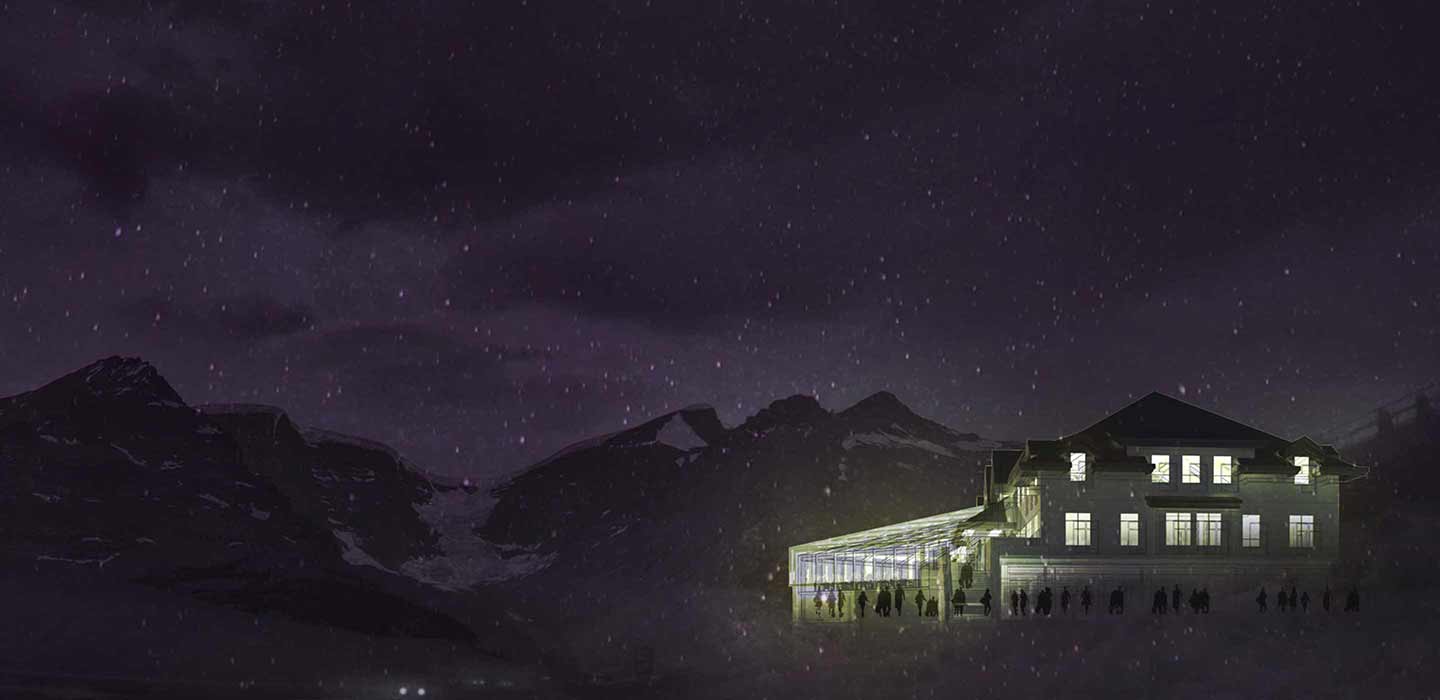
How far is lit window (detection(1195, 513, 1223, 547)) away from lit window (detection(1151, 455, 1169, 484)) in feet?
6.78

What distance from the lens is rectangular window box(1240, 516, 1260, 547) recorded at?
65.9 m

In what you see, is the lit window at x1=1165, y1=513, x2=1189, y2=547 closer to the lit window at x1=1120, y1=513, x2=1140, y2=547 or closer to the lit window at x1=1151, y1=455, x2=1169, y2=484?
the lit window at x1=1120, y1=513, x2=1140, y2=547

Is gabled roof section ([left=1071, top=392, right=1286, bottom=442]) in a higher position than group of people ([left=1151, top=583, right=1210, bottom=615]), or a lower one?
higher

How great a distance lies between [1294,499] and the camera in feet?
217

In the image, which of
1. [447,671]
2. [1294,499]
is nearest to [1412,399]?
[447,671]

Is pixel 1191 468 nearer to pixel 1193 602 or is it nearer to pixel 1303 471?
pixel 1303 471

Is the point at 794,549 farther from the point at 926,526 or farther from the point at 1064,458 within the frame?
the point at 1064,458

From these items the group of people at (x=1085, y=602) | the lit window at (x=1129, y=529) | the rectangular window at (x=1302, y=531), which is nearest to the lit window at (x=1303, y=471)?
the rectangular window at (x=1302, y=531)

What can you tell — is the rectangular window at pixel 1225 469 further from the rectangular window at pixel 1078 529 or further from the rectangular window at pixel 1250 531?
the rectangular window at pixel 1078 529

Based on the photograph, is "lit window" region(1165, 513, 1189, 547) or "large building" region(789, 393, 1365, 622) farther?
"lit window" region(1165, 513, 1189, 547)

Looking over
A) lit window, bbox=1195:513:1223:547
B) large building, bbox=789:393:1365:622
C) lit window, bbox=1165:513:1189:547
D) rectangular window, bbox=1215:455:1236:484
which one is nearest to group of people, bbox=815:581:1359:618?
large building, bbox=789:393:1365:622

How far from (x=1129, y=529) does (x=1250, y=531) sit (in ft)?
17.6

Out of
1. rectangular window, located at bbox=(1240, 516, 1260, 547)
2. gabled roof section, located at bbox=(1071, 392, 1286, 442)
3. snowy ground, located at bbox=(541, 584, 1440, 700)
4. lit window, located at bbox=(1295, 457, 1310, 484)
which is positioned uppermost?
gabled roof section, located at bbox=(1071, 392, 1286, 442)

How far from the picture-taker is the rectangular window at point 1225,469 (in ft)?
218
